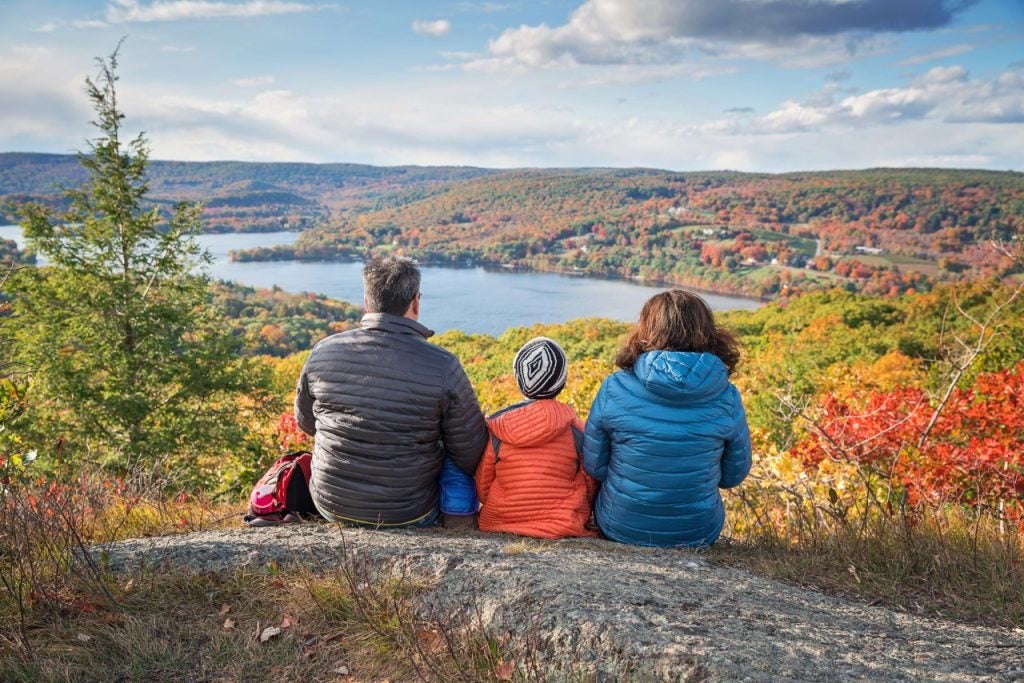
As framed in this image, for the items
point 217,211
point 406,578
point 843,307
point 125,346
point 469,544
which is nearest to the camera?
point 406,578

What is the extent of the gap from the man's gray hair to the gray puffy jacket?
66 mm

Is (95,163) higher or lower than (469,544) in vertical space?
higher

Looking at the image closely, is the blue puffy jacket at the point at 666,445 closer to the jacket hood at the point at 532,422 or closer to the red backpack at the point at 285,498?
the jacket hood at the point at 532,422

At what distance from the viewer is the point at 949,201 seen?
80312 millimetres

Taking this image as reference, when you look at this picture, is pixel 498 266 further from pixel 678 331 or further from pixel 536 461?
pixel 678 331

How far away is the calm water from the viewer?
5609cm

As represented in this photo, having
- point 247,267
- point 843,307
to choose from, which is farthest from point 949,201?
point 247,267

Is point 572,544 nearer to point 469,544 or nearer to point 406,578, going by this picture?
point 469,544

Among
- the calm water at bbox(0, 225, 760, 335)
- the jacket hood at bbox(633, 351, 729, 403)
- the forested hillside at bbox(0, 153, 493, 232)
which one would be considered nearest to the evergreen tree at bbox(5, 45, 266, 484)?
the jacket hood at bbox(633, 351, 729, 403)

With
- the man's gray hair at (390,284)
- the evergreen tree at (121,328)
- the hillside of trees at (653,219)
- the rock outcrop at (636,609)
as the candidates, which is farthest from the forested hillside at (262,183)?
the rock outcrop at (636,609)

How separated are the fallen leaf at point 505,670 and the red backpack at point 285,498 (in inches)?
66.2

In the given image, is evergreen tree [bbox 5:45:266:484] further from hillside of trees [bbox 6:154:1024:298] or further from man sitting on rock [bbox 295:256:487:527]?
hillside of trees [bbox 6:154:1024:298]

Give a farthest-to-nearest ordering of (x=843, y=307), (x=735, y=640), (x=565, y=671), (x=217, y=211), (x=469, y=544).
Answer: (x=217, y=211) < (x=843, y=307) < (x=469, y=544) < (x=735, y=640) < (x=565, y=671)

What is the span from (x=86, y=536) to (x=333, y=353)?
1480 millimetres
